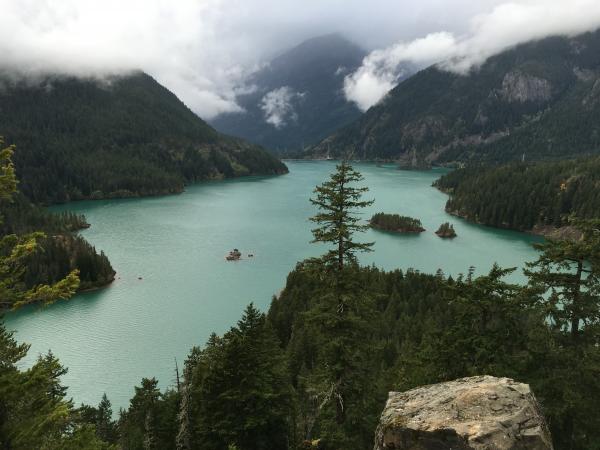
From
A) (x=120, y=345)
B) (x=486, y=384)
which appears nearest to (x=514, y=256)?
(x=120, y=345)

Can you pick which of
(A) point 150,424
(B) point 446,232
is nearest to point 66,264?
(A) point 150,424

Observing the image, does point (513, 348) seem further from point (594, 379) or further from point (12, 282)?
point (12, 282)

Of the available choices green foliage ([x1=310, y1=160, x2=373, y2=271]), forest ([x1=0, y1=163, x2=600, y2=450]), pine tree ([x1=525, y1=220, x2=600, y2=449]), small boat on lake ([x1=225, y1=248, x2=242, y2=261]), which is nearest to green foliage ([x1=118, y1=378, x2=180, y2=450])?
forest ([x1=0, y1=163, x2=600, y2=450])

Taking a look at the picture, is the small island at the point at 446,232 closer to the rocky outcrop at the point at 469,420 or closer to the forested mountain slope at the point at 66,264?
the forested mountain slope at the point at 66,264

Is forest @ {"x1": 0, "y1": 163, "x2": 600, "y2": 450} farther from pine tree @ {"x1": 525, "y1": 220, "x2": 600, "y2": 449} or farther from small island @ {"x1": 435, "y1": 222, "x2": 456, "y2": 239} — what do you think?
small island @ {"x1": 435, "y1": 222, "x2": 456, "y2": 239}

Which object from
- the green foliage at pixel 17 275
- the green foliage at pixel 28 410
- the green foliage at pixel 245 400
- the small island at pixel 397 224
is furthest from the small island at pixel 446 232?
the green foliage at pixel 17 275
